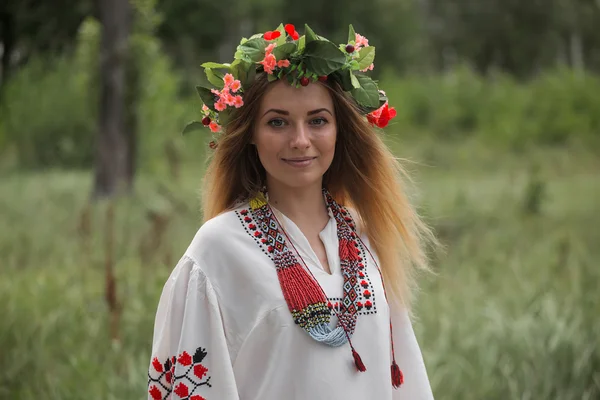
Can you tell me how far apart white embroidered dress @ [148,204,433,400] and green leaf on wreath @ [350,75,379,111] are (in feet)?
1.36

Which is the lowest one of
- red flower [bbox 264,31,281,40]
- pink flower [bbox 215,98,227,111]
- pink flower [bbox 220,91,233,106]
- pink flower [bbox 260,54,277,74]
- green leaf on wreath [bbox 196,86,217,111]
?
pink flower [bbox 215,98,227,111]

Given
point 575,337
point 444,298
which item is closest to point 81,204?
point 444,298

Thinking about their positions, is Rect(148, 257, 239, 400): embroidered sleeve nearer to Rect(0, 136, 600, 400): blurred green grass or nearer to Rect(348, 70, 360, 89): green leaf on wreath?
Rect(348, 70, 360, 89): green leaf on wreath

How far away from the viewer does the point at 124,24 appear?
8812 mm

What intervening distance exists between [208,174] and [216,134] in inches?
4.1

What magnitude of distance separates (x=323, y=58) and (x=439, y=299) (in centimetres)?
330

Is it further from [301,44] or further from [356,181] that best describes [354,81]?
[356,181]

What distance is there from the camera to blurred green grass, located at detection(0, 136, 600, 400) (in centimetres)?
383

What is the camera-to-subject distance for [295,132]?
1998 millimetres

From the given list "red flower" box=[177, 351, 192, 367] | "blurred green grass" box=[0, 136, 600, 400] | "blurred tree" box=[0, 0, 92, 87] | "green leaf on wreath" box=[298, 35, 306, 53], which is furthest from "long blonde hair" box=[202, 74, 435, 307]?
"blurred tree" box=[0, 0, 92, 87]

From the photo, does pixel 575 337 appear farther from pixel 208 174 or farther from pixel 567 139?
pixel 567 139

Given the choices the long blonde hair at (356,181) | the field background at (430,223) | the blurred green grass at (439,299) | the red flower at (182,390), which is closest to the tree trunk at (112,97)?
the field background at (430,223)

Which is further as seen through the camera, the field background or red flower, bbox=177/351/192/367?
the field background

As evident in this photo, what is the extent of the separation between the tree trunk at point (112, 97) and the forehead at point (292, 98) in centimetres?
682
